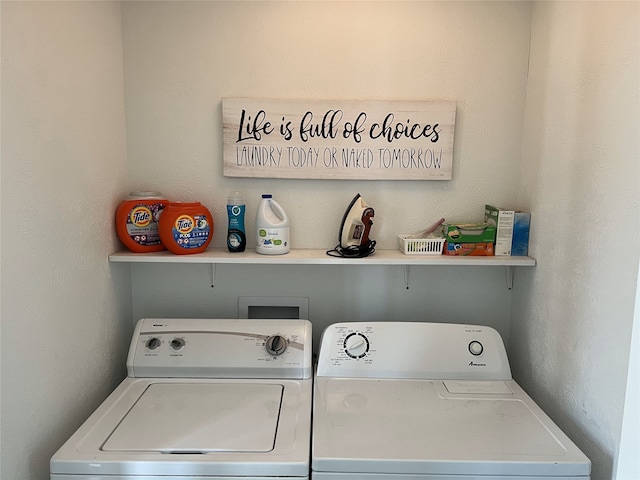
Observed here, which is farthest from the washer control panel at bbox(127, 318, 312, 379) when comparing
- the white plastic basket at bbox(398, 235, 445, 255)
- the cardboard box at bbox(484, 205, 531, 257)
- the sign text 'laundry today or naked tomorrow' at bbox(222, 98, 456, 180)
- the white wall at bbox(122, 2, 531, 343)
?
the cardboard box at bbox(484, 205, 531, 257)

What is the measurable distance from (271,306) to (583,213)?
1.10 m

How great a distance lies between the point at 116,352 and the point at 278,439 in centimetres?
74

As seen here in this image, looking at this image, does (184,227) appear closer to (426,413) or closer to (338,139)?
(338,139)

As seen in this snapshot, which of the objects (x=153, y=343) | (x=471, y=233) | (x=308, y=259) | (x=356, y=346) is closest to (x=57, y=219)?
(x=153, y=343)

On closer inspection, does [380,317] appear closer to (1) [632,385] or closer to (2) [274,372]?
(2) [274,372]

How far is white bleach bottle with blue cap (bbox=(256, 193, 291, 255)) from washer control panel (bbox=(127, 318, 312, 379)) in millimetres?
262

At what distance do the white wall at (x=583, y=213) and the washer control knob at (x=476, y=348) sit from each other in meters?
0.17

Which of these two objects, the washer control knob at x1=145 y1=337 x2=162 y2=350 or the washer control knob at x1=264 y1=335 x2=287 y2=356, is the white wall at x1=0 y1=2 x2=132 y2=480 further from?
the washer control knob at x1=264 y1=335 x2=287 y2=356

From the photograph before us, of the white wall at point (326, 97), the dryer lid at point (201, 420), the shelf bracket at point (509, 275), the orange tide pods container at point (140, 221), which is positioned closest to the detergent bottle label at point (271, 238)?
the white wall at point (326, 97)

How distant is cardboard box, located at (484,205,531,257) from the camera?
175 cm

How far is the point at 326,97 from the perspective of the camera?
5.98 ft

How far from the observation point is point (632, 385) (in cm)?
108

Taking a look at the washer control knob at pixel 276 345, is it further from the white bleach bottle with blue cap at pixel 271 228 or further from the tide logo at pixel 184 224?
the tide logo at pixel 184 224

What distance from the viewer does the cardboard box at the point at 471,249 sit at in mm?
1777
